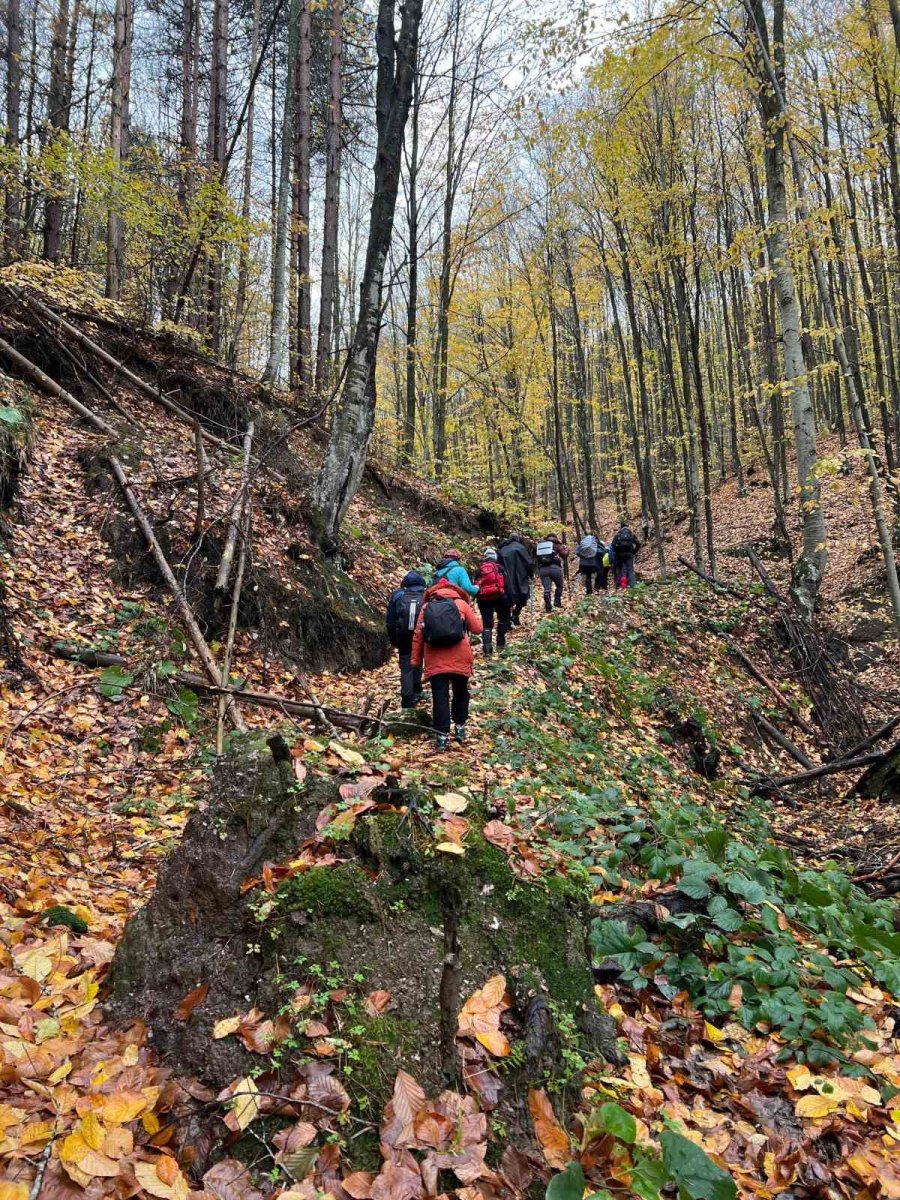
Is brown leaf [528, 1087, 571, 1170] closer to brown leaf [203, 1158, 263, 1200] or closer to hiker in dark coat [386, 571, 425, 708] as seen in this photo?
brown leaf [203, 1158, 263, 1200]

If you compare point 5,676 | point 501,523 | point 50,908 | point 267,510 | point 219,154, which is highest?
point 219,154

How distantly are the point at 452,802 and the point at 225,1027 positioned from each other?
1.44 metres

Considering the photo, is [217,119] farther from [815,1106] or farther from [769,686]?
[815,1106]

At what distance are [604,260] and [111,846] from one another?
18.9m

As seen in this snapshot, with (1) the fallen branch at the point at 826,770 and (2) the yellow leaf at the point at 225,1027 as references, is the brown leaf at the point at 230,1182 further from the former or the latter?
(1) the fallen branch at the point at 826,770

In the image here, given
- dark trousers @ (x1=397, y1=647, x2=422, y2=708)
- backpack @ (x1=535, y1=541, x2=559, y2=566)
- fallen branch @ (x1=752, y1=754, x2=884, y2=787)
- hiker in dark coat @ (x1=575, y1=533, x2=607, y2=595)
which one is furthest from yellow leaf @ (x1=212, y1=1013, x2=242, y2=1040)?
hiker in dark coat @ (x1=575, y1=533, x2=607, y2=595)

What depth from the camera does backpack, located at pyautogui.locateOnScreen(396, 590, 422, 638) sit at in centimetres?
730

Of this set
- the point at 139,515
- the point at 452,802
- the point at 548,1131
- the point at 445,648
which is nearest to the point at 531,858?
the point at 452,802

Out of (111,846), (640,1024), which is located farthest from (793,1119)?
(111,846)

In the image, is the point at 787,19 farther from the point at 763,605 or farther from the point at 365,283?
the point at 763,605

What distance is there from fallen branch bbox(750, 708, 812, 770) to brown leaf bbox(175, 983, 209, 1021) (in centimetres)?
913

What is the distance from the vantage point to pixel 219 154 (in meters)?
13.5

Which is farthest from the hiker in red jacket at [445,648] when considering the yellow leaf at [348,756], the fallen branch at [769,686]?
the fallen branch at [769,686]

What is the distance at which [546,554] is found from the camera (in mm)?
13766
